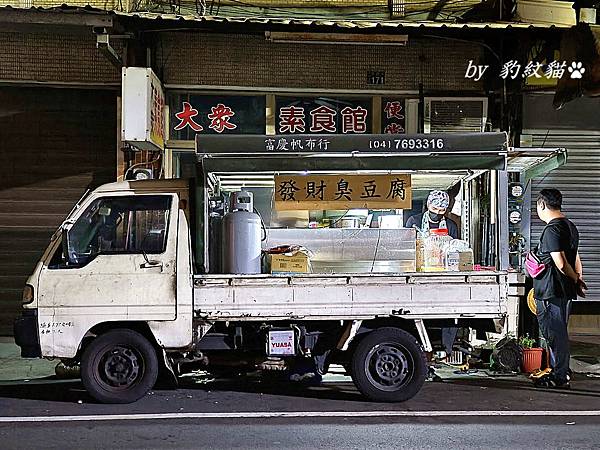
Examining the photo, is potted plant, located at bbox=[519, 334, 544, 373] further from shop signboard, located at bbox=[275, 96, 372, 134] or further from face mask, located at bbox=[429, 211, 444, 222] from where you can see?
shop signboard, located at bbox=[275, 96, 372, 134]

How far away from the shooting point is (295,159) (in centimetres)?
871

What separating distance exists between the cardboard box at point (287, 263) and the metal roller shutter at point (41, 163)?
5.34m

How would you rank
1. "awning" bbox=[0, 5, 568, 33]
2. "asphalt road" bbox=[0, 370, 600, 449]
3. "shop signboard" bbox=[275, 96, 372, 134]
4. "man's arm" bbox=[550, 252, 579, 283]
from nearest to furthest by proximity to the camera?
"asphalt road" bbox=[0, 370, 600, 449]
"man's arm" bbox=[550, 252, 579, 283]
"awning" bbox=[0, 5, 568, 33]
"shop signboard" bbox=[275, 96, 372, 134]

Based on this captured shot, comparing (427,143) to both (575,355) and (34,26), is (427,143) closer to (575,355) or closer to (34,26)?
(575,355)

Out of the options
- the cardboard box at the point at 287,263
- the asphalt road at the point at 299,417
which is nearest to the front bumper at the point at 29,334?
the asphalt road at the point at 299,417

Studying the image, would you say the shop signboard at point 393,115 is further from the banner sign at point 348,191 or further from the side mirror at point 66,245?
the side mirror at point 66,245

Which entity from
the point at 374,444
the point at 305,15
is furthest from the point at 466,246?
the point at 305,15

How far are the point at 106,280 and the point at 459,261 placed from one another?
148 inches

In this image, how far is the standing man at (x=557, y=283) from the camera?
9.34 m

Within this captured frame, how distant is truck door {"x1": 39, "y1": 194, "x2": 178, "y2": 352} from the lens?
841 cm

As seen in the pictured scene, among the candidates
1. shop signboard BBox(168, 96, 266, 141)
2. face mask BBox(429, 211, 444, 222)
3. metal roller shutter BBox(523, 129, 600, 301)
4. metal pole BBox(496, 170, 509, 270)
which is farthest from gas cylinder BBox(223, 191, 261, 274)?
metal roller shutter BBox(523, 129, 600, 301)

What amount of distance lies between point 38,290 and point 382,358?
358cm

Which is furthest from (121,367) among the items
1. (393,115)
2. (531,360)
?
(393,115)

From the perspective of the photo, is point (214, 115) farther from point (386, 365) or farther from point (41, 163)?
point (386, 365)
